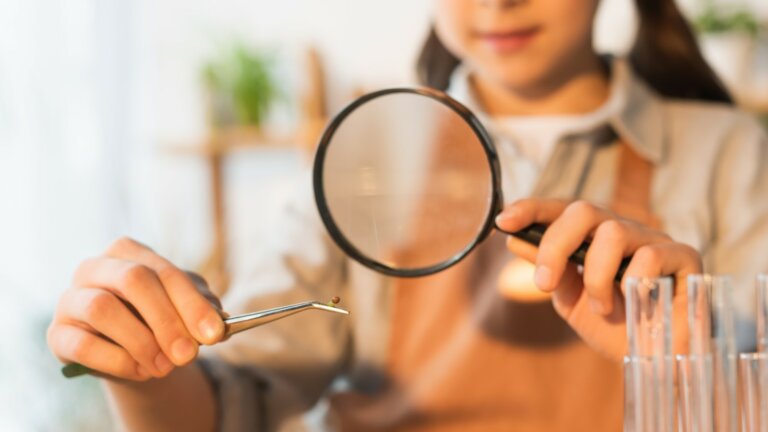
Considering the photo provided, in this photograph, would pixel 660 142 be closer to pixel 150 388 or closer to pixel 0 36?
pixel 150 388

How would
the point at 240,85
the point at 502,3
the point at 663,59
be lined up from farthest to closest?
the point at 240,85 < the point at 663,59 < the point at 502,3

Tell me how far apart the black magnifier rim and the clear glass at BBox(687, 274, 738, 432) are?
0.35 feet

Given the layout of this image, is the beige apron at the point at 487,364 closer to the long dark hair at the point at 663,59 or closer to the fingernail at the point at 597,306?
the long dark hair at the point at 663,59

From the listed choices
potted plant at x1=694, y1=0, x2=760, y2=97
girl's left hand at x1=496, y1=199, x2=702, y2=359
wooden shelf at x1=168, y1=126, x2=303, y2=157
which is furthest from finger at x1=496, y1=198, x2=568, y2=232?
wooden shelf at x1=168, y1=126, x2=303, y2=157

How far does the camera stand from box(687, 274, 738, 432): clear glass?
0.34 meters

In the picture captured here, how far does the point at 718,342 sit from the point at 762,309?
2 cm

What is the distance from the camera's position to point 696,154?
31.0 inches

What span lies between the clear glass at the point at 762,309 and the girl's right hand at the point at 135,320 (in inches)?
9.1

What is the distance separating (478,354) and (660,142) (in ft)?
0.85

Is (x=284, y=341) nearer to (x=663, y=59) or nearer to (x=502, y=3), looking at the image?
(x=502, y=3)

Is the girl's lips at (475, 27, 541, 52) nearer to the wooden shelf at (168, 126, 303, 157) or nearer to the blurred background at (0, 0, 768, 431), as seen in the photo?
the blurred background at (0, 0, 768, 431)

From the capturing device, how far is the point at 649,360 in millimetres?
345

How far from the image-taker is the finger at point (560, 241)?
1.30 feet

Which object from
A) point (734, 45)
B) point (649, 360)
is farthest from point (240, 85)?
point (649, 360)
